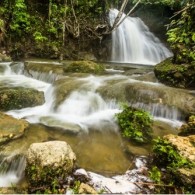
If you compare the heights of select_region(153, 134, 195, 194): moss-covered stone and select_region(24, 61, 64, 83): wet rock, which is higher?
select_region(24, 61, 64, 83): wet rock

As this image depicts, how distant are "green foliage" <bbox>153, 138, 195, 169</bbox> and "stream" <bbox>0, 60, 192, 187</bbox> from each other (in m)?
0.40

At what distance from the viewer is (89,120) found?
19.7 ft

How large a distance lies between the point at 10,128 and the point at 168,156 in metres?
2.94

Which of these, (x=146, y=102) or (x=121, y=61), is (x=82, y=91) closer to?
(x=146, y=102)

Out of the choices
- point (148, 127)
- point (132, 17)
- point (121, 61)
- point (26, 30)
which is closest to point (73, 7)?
point (26, 30)

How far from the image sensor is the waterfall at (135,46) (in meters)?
14.4

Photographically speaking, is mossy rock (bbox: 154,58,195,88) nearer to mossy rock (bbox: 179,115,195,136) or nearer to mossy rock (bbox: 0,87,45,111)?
mossy rock (bbox: 179,115,195,136)

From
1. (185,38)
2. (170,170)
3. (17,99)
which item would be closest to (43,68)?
(17,99)

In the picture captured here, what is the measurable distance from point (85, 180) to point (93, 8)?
12.2 meters

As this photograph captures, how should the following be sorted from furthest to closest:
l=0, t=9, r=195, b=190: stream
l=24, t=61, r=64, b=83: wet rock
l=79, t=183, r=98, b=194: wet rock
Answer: l=24, t=61, r=64, b=83: wet rock < l=0, t=9, r=195, b=190: stream < l=79, t=183, r=98, b=194: wet rock

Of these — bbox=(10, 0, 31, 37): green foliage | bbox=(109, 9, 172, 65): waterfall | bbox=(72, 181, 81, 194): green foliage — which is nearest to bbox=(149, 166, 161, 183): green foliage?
bbox=(72, 181, 81, 194): green foliage

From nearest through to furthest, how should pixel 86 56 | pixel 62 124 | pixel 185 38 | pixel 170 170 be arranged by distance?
pixel 170 170 → pixel 62 124 → pixel 185 38 → pixel 86 56

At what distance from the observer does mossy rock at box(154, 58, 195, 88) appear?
733 cm

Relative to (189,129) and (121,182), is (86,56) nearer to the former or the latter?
(189,129)
